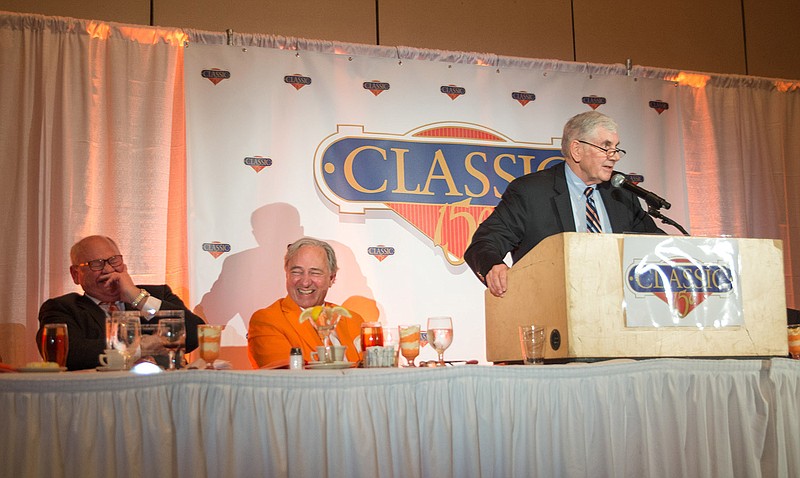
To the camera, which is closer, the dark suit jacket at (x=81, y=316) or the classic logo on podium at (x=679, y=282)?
the classic logo on podium at (x=679, y=282)

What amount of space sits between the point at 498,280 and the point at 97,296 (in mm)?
1947

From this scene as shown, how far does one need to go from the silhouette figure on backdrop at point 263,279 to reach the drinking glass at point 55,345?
1.93 m

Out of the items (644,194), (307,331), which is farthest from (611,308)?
(307,331)

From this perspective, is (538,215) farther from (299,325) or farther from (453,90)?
(453,90)

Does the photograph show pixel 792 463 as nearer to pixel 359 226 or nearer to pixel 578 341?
pixel 578 341

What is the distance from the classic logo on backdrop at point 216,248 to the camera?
13.8ft

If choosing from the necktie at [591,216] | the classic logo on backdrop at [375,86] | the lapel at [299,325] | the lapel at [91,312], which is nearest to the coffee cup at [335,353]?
the necktie at [591,216]

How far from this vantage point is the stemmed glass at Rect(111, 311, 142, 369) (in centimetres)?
213

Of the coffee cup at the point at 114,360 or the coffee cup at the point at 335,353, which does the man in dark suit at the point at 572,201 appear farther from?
the coffee cup at the point at 114,360

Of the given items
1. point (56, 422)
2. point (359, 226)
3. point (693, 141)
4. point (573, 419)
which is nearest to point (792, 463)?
point (573, 419)

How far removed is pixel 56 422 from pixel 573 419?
1169 millimetres

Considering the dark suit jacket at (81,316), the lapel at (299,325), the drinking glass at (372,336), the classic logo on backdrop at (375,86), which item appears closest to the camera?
the drinking glass at (372,336)

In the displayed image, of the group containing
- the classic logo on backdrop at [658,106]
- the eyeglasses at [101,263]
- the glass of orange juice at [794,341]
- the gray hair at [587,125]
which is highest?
the classic logo on backdrop at [658,106]

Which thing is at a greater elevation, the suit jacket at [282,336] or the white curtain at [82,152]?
the white curtain at [82,152]
